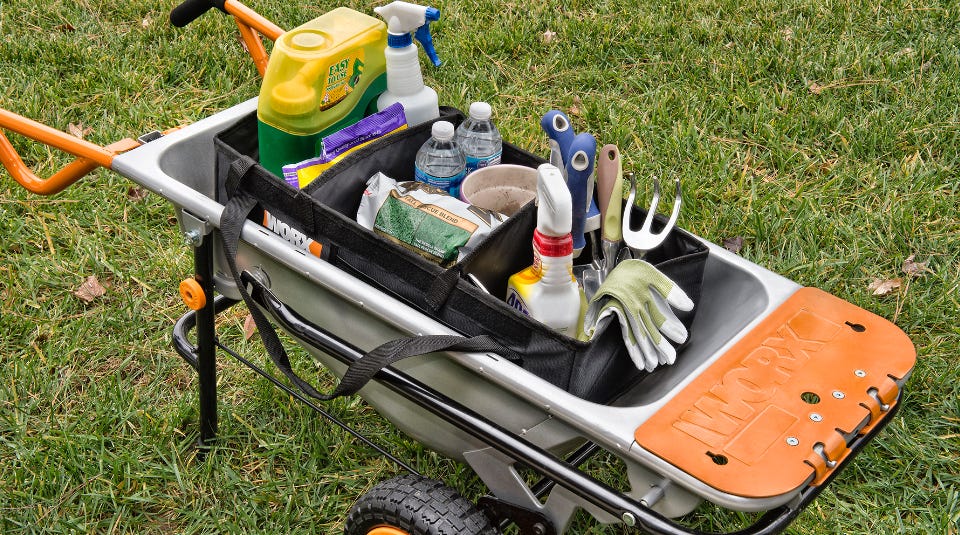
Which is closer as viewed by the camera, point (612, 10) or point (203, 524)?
point (203, 524)

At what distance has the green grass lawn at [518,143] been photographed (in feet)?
7.07

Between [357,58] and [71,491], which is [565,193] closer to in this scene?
[357,58]

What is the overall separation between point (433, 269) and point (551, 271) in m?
0.18

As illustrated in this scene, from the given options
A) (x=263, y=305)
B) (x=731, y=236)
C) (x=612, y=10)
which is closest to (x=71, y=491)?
(x=263, y=305)

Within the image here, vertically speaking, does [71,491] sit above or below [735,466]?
below

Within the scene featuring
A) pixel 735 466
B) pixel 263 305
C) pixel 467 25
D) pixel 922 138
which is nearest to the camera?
pixel 735 466

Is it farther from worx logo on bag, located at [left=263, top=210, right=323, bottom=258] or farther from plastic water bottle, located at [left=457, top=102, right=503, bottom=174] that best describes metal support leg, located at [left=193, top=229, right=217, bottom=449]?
plastic water bottle, located at [left=457, top=102, right=503, bottom=174]

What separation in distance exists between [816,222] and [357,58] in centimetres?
153

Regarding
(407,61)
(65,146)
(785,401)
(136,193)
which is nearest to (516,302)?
(785,401)

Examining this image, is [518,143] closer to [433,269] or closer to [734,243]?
[734,243]

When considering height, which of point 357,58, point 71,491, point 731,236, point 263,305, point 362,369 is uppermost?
point 357,58

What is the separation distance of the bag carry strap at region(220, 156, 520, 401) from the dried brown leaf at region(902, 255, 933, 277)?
1.61m

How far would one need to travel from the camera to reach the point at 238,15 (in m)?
2.12

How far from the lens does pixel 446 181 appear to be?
1738 millimetres
